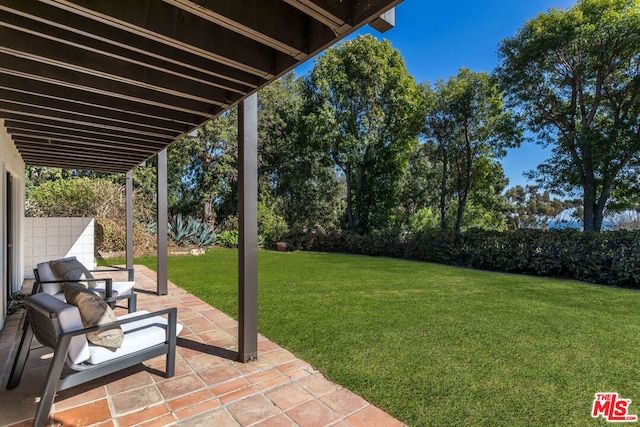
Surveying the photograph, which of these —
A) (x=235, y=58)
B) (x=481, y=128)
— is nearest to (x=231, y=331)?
(x=235, y=58)

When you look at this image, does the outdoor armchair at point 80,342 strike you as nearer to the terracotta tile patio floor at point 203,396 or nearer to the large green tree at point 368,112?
the terracotta tile patio floor at point 203,396

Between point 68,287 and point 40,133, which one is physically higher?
point 40,133

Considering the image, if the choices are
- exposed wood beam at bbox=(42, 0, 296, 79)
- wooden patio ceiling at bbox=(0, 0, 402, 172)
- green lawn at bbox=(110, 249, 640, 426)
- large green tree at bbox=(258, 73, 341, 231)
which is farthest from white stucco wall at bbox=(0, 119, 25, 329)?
large green tree at bbox=(258, 73, 341, 231)

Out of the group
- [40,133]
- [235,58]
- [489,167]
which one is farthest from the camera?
[489,167]

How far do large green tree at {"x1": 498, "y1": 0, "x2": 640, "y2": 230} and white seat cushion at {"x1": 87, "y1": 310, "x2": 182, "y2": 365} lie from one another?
10.9 meters

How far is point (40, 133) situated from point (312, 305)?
4702mm

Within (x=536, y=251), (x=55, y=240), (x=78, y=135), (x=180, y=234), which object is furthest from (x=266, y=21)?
(x=180, y=234)

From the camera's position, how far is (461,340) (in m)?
4.00

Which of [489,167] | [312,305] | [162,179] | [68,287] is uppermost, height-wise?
[489,167]

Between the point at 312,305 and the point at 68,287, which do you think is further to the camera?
the point at 312,305

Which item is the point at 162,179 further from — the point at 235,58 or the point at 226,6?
Answer: the point at 226,6

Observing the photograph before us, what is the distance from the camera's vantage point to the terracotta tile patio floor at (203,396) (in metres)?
2.38

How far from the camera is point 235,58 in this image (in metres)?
2.59

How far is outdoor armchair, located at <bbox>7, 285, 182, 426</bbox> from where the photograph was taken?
2234 millimetres
